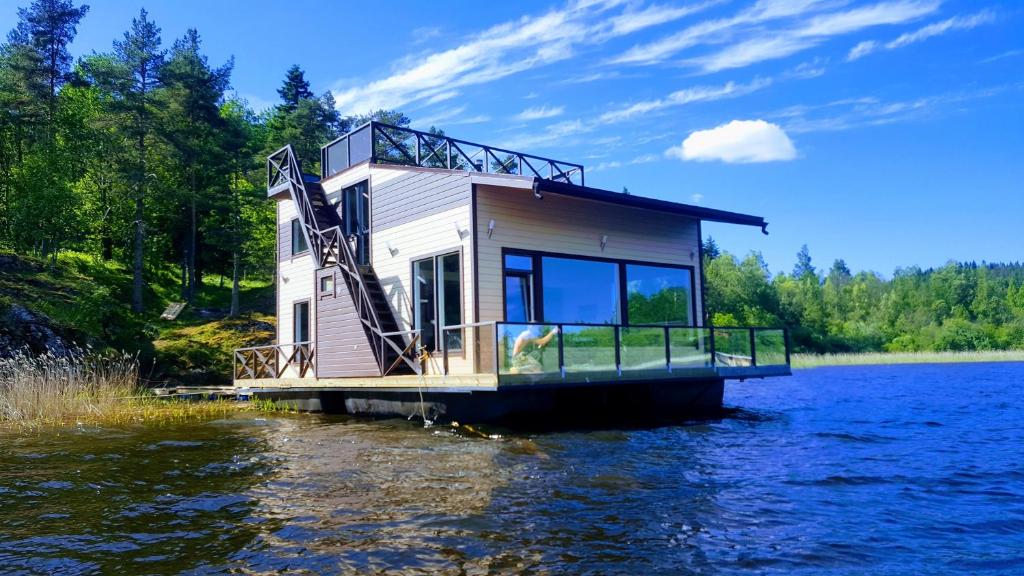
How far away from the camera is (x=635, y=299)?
14.6m

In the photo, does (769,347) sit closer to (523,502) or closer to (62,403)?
(523,502)

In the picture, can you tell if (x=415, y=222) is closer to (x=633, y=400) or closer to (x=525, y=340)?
(x=525, y=340)

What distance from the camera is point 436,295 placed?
13164mm

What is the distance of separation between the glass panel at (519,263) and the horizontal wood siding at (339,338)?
3042mm

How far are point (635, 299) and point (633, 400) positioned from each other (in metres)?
2.52

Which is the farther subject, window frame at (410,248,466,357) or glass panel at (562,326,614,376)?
window frame at (410,248,466,357)

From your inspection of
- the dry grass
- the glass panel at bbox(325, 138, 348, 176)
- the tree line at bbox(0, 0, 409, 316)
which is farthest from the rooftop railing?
the tree line at bbox(0, 0, 409, 316)

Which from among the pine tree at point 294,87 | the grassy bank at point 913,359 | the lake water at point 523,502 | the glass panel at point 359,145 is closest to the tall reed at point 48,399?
the lake water at point 523,502

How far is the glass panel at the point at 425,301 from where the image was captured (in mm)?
13250

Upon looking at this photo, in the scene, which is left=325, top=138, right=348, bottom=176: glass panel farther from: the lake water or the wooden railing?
the lake water

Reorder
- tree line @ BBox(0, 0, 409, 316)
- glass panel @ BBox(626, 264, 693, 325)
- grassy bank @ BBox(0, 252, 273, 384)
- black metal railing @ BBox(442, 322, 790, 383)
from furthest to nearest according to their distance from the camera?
tree line @ BBox(0, 0, 409, 316), grassy bank @ BBox(0, 252, 273, 384), glass panel @ BBox(626, 264, 693, 325), black metal railing @ BBox(442, 322, 790, 383)

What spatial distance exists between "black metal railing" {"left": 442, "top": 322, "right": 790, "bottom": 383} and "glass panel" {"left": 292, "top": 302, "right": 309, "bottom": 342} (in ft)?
21.6

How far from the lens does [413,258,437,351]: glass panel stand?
13250 mm

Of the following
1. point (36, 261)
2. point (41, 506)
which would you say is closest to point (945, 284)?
point (36, 261)
